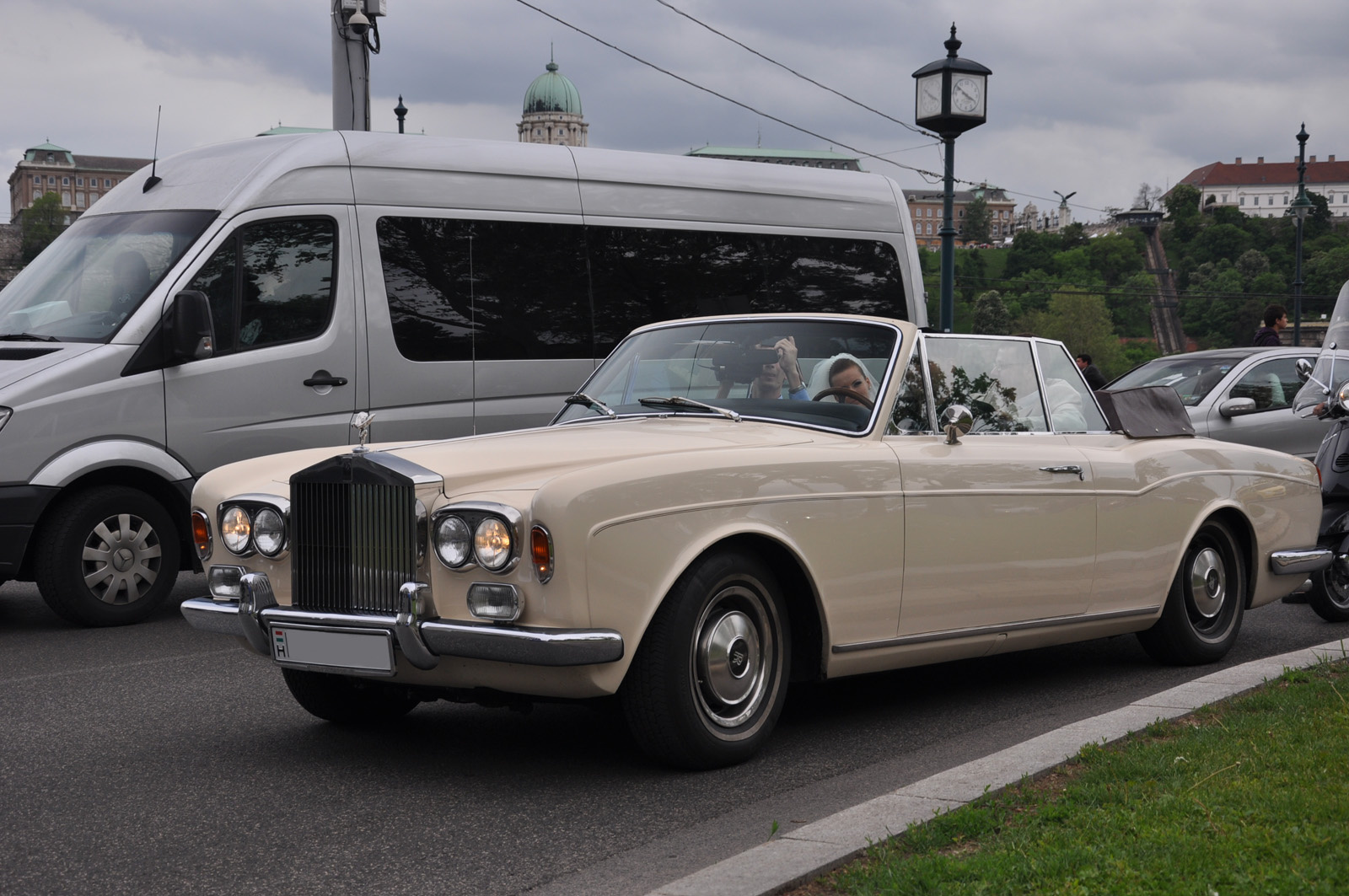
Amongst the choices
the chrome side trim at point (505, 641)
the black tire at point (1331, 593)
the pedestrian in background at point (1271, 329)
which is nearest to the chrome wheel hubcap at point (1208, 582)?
the black tire at point (1331, 593)

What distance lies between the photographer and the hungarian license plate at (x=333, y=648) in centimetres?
451

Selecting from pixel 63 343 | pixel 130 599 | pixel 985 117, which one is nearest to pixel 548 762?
pixel 130 599

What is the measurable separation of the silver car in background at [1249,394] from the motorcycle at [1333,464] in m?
3.90

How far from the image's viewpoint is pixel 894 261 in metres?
12.4

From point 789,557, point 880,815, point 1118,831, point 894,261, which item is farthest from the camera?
point 894,261

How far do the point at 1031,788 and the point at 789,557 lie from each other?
1176 mm

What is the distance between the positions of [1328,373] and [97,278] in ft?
24.7

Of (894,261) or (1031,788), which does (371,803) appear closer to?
(1031,788)

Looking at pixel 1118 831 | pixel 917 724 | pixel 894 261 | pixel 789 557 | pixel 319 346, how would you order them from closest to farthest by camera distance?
pixel 1118 831 < pixel 789 557 < pixel 917 724 < pixel 319 346 < pixel 894 261

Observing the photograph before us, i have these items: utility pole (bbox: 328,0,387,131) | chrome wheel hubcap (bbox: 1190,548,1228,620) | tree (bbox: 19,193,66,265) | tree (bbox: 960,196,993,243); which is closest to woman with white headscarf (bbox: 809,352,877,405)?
chrome wheel hubcap (bbox: 1190,548,1228,620)

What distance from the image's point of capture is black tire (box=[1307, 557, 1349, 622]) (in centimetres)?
855

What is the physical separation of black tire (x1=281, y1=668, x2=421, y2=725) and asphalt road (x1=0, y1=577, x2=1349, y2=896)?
0.08 metres

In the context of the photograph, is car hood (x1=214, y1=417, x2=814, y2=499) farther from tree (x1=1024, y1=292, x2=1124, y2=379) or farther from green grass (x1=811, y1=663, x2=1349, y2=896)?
tree (x1=1024, y1=292, x2=1124, y2=379)

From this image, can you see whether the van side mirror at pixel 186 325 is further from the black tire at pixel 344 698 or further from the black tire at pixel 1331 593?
the black tire at pixel 1331 593
